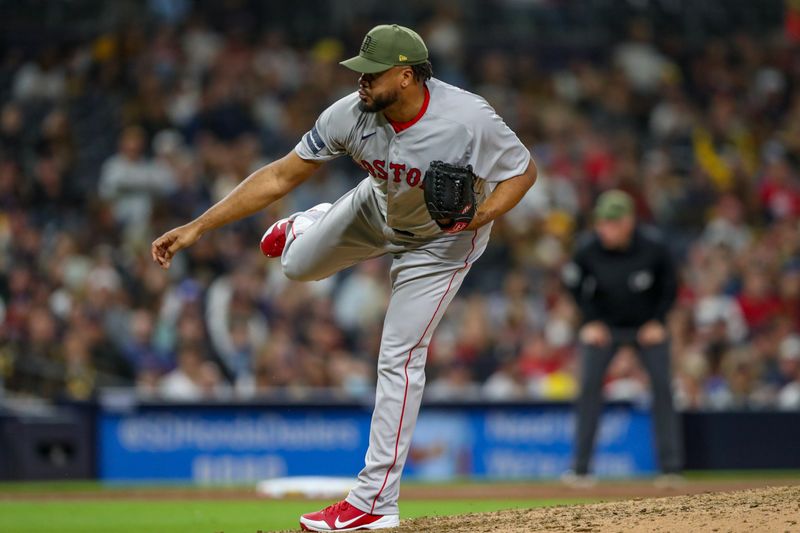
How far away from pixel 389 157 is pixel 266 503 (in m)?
3.82

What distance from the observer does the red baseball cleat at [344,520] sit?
248 inches

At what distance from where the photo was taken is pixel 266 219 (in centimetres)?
1462

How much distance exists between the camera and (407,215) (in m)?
6.48

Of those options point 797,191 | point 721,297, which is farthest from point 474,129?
point 797,191

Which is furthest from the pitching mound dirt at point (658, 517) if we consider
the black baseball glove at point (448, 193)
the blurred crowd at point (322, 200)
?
the blurred crowd at point (322, 200)

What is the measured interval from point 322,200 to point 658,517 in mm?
9602

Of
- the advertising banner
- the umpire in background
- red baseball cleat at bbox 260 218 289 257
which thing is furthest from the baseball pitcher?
the advertising banner

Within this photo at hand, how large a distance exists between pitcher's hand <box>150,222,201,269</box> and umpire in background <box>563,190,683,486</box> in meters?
4.75

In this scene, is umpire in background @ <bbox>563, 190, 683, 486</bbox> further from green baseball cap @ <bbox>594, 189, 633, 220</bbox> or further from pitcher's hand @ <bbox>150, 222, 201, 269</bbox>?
pitcher's hand @ <bbox>150, 222, 201, 269</bbox>

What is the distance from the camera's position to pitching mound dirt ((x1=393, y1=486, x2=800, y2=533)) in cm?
584

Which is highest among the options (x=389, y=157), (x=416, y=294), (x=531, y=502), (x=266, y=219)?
(x=266, y=219)

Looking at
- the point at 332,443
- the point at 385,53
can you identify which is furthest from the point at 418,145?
the point at 332,443

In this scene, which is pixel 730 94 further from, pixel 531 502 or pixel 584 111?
pixel 531 502

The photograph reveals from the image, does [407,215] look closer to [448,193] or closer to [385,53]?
[448,193]
